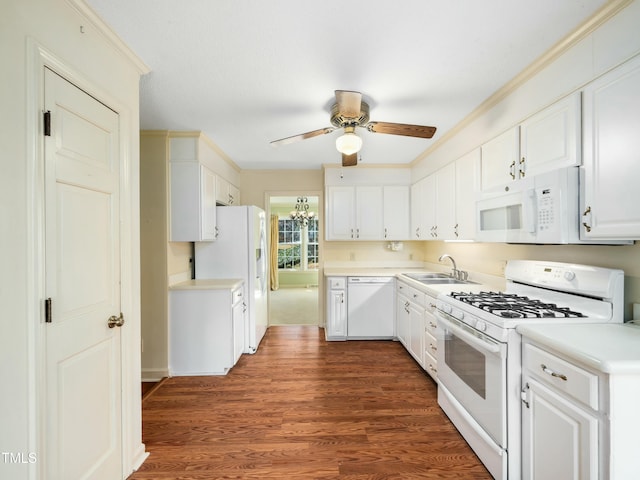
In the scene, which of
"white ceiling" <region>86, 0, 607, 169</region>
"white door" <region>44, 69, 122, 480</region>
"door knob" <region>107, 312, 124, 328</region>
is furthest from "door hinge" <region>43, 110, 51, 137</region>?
"door knob" <region>107, 312, 124, 328</region>

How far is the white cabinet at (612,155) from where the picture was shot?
47.9 inches

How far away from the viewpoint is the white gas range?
1.45 metres

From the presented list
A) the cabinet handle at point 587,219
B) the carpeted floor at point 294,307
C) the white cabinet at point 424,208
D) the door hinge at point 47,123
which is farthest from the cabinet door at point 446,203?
the door hinge at point 47,123

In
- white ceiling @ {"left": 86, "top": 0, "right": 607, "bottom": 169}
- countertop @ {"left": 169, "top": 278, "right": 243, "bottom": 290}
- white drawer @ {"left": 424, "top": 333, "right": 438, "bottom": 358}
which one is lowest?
white drawer @ {"left": 424, "top": 333, "right": 438, "bottom": 358}

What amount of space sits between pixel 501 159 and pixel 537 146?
0.34 meters

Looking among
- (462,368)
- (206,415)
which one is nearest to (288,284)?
(206,415)

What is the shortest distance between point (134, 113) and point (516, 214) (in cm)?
249

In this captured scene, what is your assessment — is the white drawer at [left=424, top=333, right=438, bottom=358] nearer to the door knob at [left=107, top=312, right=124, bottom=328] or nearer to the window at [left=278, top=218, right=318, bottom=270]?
the door knob at [left=107, top=312, right=124, bottom=328]

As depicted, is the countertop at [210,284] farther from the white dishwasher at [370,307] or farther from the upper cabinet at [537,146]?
the upper cabinet at [537,146]

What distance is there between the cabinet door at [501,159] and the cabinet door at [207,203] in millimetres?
2636

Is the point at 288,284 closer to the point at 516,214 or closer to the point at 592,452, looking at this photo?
the point at 516,214

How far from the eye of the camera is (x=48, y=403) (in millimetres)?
1137

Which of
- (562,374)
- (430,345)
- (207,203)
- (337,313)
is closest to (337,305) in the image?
(337,313)

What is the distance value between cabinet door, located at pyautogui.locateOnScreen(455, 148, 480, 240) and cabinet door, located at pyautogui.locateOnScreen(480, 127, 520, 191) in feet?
0.33
